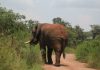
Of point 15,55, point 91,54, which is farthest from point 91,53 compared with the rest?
point 15,55

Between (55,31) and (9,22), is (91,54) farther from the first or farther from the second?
(9,22)

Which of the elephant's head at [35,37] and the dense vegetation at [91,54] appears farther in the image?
the elephant's head at [35,37]

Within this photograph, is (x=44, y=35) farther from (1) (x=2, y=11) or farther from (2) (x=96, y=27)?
(2) (x=96, y=27)

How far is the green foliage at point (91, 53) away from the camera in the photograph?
17.9 m

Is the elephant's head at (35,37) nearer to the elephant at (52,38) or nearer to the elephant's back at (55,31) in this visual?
the elephant at (52,38)

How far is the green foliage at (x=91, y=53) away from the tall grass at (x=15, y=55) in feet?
11.0

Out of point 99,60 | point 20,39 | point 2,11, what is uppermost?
point 2,11

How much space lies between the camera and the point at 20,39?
614 inches

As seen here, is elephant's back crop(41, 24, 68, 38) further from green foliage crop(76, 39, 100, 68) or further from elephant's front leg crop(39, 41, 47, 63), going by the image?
green foliage crop(76, 39, 100, 68)

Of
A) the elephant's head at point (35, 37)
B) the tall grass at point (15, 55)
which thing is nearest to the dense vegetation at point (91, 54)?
the elephant's head at point (35, 37)

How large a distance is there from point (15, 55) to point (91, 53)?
771 cm

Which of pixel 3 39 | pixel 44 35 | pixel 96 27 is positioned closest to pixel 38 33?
pixel 44 35

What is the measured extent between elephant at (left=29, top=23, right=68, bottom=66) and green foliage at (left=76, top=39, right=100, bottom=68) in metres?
1.47

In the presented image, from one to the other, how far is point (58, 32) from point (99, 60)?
92.4 inches
